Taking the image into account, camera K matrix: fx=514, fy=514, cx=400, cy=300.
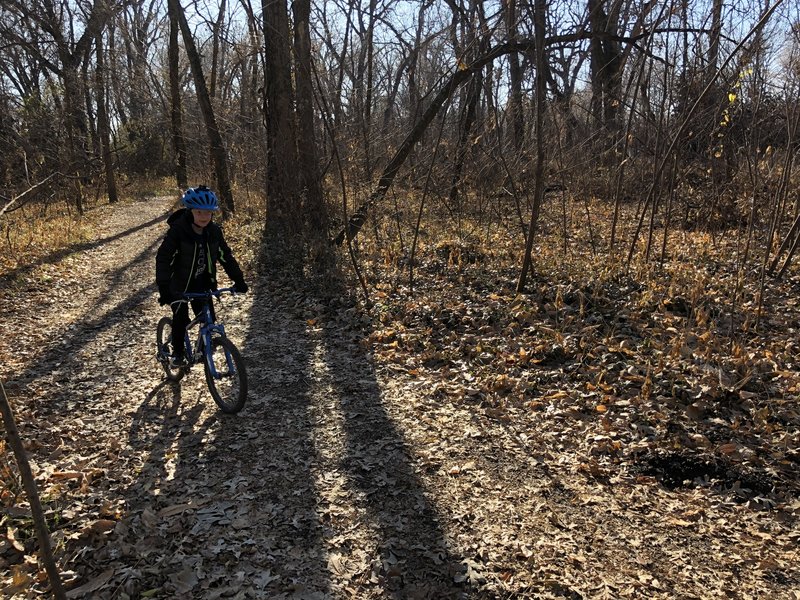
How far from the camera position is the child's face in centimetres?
493

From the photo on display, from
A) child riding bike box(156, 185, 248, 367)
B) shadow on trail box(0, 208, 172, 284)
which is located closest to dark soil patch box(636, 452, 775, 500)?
child riding bike box(156, 185, 248, 367)

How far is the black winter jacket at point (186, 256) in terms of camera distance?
16.0ft

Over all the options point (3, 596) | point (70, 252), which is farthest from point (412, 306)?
point (70, 252)

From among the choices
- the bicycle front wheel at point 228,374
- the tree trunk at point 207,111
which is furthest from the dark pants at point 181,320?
the tree trunk at point 207,111

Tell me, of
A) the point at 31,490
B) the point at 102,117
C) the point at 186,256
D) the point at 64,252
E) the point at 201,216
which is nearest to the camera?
the point at 31,490

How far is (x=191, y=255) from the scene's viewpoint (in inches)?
200

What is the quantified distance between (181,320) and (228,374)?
0.83 metres

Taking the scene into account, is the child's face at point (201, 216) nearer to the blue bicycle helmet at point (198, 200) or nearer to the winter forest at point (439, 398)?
the blue bicycle helmet at point (198, 200)

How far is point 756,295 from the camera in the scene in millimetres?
6977

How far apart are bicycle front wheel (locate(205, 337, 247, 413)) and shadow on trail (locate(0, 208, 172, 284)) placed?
6.82 metres

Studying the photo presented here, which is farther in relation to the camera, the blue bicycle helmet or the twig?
the blue bicycle helmet

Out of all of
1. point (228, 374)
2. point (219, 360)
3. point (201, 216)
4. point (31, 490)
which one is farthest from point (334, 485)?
point (201, 216)

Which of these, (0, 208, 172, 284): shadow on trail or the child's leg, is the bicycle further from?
(0, 208, 172, 284): shadow on trail

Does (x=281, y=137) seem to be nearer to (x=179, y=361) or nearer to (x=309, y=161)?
(x=309, y=161)
